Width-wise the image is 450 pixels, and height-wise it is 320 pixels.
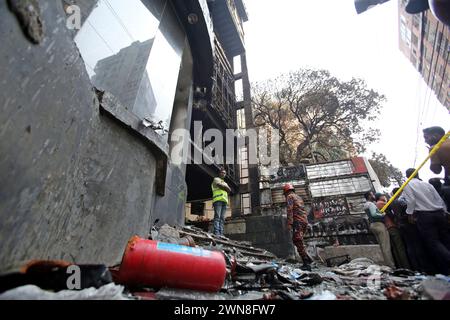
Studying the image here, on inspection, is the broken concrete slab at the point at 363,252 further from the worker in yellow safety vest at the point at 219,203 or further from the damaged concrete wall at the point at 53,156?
the damaged concrete wall at the point at 53,156

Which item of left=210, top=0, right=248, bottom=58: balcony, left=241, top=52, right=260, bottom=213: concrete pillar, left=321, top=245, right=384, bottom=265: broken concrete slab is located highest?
left=210, top=0, right=248, bottom=58: balcony

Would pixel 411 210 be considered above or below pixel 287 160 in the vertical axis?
below

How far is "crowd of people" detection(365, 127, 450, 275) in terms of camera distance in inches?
129

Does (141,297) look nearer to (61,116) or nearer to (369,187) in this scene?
(61,116)

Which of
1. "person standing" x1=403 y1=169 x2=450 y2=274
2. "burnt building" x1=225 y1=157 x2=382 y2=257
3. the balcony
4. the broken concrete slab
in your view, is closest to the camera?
"person standing" x1=403 y1=169 x2=450 y2=274

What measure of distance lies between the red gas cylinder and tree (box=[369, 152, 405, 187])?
23025 mm

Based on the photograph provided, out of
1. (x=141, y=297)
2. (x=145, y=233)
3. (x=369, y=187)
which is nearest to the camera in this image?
(x=141, y=297)

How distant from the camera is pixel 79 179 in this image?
2.12m

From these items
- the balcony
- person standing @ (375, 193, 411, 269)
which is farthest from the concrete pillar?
person standing @ (375, 193, 411, 269)

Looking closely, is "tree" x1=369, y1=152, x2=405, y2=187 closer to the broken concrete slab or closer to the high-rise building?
the high-rise building

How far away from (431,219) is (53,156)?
188 inches

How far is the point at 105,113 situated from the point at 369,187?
13.7 metres

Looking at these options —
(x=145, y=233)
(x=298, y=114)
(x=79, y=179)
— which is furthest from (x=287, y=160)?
(x=79, y=179)

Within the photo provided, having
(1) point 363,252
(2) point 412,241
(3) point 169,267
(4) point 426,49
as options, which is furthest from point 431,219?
(4) point 426,49
